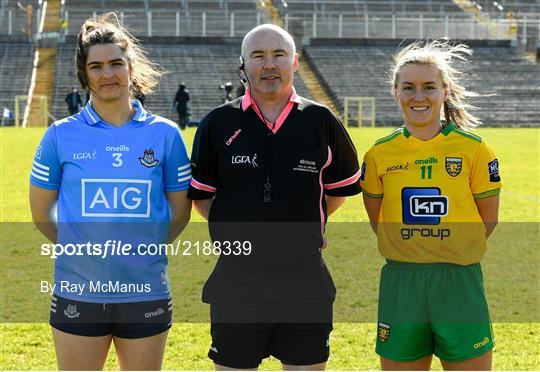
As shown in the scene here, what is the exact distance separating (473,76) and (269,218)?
116ft

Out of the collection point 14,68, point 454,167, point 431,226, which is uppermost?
point 454,167

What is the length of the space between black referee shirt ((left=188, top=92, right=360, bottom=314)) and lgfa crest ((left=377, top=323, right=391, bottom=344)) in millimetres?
306

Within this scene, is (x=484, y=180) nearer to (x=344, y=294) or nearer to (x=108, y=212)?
(x=108, y=212)

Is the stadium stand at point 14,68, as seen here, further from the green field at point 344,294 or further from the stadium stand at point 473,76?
the green field at point 344,294

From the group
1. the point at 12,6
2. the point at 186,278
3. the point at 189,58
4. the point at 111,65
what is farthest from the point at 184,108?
the point at 111,65

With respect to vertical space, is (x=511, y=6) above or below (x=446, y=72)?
below

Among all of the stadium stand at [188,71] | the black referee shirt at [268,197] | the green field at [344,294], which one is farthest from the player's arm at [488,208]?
the stadium stand at [188,71]

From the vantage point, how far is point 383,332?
12.4ft

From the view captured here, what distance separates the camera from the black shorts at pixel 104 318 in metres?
3.55

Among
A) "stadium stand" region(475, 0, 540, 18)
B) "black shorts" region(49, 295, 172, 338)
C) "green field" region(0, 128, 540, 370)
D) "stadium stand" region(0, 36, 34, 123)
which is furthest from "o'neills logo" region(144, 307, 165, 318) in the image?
"stadium stand" region(475, 0, 540, 18)

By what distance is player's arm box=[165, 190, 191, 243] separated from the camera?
3766mm

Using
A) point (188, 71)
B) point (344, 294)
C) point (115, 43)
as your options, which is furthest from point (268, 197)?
point (188, 71)

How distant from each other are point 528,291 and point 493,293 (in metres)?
0.33

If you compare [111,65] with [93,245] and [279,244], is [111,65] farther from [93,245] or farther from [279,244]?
[279,244]
